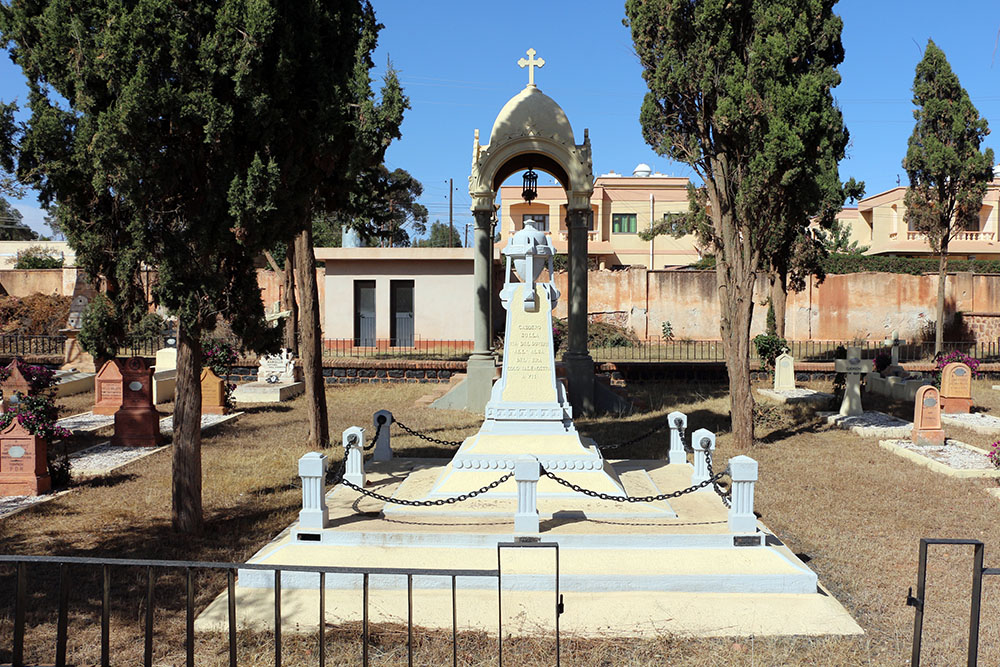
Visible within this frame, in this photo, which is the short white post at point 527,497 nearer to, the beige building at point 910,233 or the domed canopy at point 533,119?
the domed canopy at point 533,119

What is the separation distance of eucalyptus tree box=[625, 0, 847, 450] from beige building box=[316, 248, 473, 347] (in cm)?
1488

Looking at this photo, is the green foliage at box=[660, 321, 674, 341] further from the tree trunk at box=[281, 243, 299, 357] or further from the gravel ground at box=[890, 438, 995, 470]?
the gravel ground at box=[890, 438, 995, 470]

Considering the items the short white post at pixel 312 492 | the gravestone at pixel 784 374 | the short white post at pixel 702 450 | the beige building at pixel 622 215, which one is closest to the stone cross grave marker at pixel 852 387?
the gravestone at pixel 784 374

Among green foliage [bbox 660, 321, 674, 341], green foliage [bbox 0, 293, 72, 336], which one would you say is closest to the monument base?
green foliage [bbox 0, 293, 72, 336]

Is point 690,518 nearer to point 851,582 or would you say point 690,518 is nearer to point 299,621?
point 851,582

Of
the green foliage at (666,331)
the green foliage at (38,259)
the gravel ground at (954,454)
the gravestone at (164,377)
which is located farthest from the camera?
the green foliage at (38,259)

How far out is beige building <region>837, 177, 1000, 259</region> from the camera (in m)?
36.5

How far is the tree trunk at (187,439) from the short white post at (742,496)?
16.3 ft

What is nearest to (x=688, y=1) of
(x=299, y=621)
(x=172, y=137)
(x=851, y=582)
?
(x=172, y=137)

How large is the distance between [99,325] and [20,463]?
2.65 metres

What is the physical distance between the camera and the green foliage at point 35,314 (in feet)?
88.9

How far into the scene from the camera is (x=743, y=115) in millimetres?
10234

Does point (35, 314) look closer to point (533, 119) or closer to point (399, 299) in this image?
point (399, 299)

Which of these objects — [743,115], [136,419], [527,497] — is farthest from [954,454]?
[136,419]
